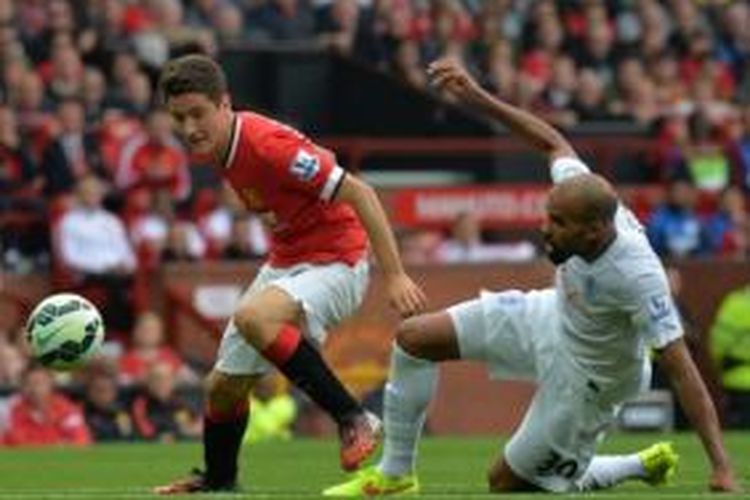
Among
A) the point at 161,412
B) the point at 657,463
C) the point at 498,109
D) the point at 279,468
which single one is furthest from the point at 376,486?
the point at 161,412

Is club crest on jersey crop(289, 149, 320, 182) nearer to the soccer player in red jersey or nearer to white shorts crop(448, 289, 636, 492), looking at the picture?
the soccer player in red jersey

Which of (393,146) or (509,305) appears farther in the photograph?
(393,146)

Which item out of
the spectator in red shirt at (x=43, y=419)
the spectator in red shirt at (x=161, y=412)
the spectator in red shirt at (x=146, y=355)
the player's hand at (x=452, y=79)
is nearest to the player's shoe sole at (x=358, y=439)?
the player's hand at (x=452, y=79)

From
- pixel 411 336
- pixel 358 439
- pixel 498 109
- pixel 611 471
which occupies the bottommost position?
pixel 611 471

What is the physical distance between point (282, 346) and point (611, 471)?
1708 millimetres

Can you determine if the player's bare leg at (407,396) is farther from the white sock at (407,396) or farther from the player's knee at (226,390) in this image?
the player's knee at (226,390)

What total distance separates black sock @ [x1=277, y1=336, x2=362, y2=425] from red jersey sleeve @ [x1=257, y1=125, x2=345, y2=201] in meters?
0.67

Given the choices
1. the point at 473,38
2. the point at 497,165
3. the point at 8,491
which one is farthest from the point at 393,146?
the point at 8,491

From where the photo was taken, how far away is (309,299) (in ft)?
38.7

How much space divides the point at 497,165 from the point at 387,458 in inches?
557

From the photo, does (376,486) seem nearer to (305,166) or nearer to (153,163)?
(305,166)

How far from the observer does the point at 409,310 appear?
11031 millimetres

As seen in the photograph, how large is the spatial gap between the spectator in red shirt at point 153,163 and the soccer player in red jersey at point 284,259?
9.69 meters

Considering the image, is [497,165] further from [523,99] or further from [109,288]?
[109,288]
